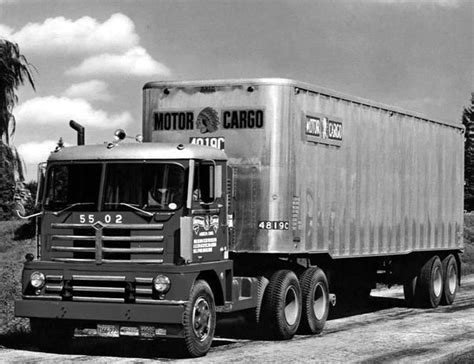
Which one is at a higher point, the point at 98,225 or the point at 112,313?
the point at 98,225

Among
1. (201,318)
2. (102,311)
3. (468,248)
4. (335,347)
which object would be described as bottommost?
(335,347)

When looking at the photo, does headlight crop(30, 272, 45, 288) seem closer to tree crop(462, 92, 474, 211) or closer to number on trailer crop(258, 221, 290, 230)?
number on trailer crop(258, 221, 290, 230)

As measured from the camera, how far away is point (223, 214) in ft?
49.2

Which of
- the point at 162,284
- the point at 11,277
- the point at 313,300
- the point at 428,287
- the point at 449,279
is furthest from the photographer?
the point at 449,279

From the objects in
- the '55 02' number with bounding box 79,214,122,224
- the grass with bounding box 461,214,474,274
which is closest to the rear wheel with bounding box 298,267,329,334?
the '55 02' number with bounding box 79,214,122,224

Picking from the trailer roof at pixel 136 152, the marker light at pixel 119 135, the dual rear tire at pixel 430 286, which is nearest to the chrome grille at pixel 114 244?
the trailer roof at pixel 136 152

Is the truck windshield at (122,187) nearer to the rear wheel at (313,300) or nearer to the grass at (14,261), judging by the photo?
the grass at (14,261)

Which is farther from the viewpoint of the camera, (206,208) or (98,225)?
(206,208)

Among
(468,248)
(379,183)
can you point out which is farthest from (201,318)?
(468,248)

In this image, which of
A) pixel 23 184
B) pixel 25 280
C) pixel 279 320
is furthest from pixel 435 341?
pixel 23 184

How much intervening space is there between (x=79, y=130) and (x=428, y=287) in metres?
9.70

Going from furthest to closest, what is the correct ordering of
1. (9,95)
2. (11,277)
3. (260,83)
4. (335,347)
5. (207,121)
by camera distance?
(9,95), (11,277), (207,121), (260,83), (335,347)

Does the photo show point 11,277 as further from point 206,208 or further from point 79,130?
point 206,208

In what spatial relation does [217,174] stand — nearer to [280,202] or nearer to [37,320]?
[280,202]
